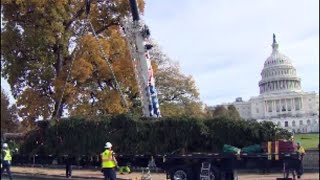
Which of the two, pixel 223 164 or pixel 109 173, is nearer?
pixel 109 173

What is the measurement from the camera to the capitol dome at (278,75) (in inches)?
5886

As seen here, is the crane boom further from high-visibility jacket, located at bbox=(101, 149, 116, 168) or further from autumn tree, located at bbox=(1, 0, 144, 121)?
high-visibility jacket, located at bbox=(101, 149, 116, 168)

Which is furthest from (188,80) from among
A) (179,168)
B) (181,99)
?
(179,168)

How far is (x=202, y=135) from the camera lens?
2159 cm

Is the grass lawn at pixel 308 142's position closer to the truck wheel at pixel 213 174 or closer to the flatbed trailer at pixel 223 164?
the flatbed trailer at pixel 223 164

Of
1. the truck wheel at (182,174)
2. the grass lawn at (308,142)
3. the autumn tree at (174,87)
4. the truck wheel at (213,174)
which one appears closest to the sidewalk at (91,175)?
the truck wheel at (213,174)

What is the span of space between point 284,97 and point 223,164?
13788 centimetres

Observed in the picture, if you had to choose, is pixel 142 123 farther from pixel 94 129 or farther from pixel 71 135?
pixel 71 135

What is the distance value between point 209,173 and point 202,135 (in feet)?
13.0

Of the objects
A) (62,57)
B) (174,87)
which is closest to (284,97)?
(174,87)

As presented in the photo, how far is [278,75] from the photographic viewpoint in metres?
150

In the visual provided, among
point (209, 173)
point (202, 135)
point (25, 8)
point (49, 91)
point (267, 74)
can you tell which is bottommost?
point (209, 173)

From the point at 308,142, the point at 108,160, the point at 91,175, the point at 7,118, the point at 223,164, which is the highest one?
the point at 7,118

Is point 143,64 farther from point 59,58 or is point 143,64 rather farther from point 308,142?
point 308,142
